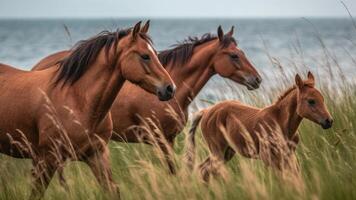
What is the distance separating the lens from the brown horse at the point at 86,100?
21.7 ft

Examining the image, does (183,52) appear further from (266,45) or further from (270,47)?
(266,45)

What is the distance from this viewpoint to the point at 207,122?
8117mm

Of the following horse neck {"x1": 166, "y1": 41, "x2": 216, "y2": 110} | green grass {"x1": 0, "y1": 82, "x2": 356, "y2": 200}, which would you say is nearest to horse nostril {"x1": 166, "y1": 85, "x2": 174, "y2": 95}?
green grass {"x1": 0, "y1": 82, "x2": 356, "y2": 200}

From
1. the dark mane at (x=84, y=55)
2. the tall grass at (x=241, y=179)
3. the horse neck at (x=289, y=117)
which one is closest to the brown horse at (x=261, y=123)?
the horse neck at (x=289, y=117)

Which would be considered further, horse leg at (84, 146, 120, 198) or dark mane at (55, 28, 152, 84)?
dark mane at (55, 28, 152, 84)

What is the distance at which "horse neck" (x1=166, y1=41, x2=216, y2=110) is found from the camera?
841 centimetres

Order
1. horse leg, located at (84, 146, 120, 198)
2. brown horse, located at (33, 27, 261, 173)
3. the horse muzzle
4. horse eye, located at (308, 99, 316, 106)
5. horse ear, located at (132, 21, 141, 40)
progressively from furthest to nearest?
brown horse, located at (33, 27, 261, 173) < horse eye, located at (308, 99, 316, 106) < horse leg, located at (84, 146, 120, 198) < horse ear, located at (132, 21, 141, 40) < the horse muzzle

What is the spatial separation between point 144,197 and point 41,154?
4.34 ft

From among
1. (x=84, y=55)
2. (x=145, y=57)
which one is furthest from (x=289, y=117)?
(x=84, y=55)

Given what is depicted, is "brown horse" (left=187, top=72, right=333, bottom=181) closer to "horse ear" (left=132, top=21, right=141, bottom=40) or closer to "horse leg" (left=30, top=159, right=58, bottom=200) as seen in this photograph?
"horse ear" (left=132, top=21, right=141, bottom=40)

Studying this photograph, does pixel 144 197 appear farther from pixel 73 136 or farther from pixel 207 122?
pixel 207 122

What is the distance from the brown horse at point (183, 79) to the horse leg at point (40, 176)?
1.59m

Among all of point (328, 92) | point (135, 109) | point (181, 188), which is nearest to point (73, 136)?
point (181, 188)

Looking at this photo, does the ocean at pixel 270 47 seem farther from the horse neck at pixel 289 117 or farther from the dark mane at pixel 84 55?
the horse neck at pixel 289 117
